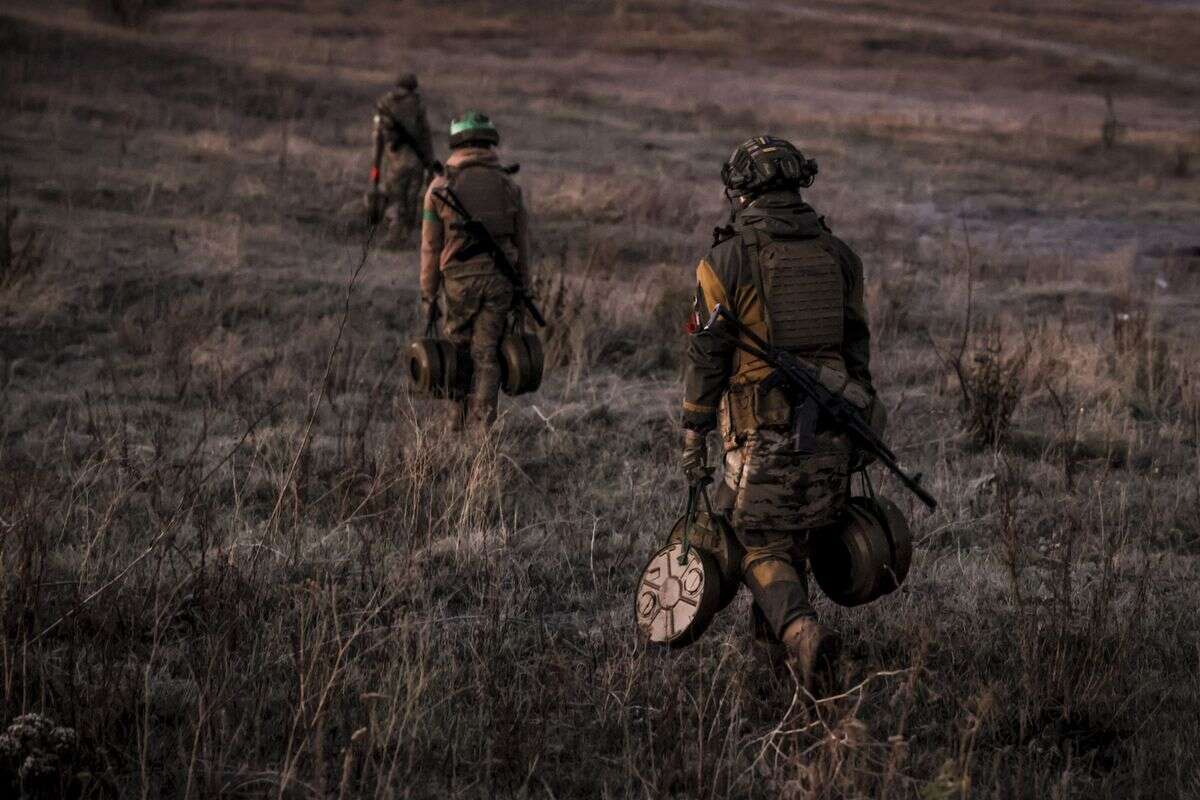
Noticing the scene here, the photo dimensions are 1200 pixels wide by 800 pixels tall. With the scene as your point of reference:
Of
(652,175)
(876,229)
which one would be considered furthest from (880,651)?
(652,175)

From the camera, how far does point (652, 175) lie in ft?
60.8

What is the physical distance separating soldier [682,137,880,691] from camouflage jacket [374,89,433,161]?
9.03 meters

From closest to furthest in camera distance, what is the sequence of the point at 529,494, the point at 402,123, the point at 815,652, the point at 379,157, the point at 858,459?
the point at 815,652, the point at 858,459, the point at 529,494, the point at 379,157, the point at 402,123

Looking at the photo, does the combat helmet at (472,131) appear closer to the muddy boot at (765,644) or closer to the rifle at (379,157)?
the muddy boot at (765,644)

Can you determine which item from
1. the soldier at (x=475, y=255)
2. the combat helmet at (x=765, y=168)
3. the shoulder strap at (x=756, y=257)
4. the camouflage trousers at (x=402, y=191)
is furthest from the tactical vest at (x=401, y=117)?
the shoulder strap at (x=756, y=257)

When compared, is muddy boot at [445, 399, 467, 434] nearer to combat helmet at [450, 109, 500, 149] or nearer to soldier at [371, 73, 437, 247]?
combat helmet at [450, 109, 500, 149]

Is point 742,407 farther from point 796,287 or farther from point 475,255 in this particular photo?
point 475,255

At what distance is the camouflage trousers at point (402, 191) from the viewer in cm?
1260

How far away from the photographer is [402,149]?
501 inches

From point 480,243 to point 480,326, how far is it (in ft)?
1.58

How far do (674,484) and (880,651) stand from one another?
2.21 metres

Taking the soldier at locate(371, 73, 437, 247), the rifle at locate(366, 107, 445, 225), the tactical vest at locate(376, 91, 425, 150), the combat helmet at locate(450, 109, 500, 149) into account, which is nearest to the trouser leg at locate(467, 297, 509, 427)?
the combat helmet at locate(450, 109, 500, 149)

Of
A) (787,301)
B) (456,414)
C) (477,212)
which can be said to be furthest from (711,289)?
(456,414)

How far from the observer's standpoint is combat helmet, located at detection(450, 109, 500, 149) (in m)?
6.51
